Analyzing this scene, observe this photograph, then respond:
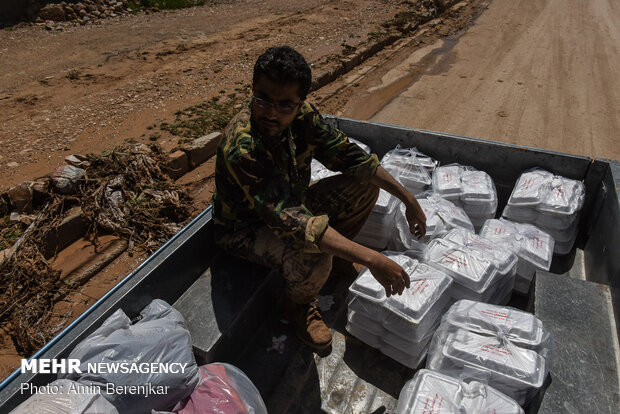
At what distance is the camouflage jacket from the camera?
191cm

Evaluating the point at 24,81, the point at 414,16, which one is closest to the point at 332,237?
the point at 24,81

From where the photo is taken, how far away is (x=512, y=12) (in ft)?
36.7

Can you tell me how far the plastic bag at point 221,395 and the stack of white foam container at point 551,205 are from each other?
6.74 ft

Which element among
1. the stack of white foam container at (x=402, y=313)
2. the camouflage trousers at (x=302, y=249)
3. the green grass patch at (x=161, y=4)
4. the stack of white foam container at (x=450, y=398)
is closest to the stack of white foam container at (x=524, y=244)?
the stack of white foam container at (x=402, y=313)

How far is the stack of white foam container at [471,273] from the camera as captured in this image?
222 cm

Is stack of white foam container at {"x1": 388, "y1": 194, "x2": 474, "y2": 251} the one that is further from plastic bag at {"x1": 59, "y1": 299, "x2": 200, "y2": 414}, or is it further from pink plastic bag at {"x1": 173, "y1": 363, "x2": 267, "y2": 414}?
plastic bag at {"x1": 59, "y1": 299, "x2": 200, "y2": 414}

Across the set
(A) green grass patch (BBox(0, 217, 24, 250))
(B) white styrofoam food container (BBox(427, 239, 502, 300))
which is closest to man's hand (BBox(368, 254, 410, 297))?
(B) white styrofoam food container (BBox(427, 239, 502, 300))

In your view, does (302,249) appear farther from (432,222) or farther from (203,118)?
(203,118)

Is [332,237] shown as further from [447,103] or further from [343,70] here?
[343,70]

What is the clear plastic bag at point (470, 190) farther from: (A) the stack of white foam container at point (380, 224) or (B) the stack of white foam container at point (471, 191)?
(A) the stack of white foam container at point (380, 224)

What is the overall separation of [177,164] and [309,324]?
3.09 m

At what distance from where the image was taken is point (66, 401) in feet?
4.66

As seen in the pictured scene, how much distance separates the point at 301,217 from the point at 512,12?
11922 mm

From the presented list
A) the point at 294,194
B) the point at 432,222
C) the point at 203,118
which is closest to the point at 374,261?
the point at 294,194
